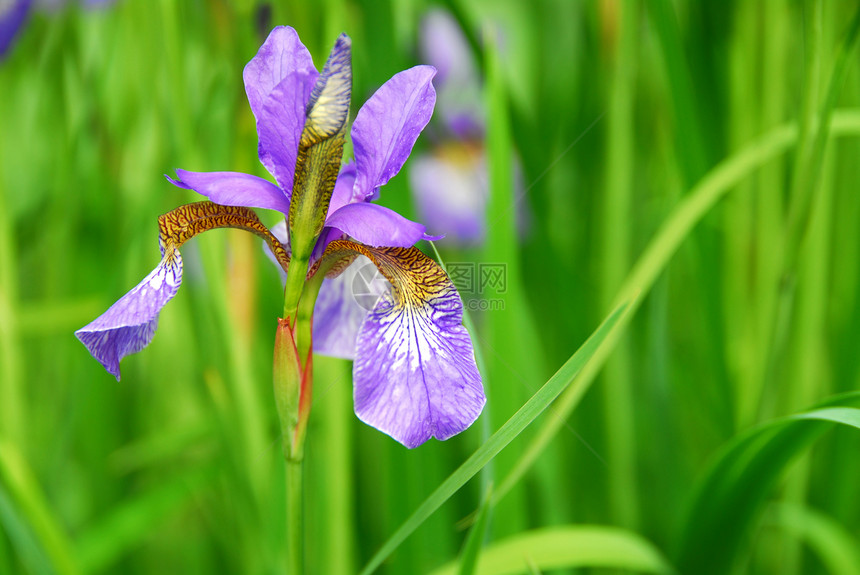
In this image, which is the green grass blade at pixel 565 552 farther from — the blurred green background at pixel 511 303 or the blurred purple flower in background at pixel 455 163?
the blurred purple flower in background at pixel 455 163

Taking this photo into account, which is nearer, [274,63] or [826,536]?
[274,63]

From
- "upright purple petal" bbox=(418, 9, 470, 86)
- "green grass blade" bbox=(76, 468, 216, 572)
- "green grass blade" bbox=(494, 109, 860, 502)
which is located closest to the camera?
"green grass blade" bbox=(494, 109, 860, 502)

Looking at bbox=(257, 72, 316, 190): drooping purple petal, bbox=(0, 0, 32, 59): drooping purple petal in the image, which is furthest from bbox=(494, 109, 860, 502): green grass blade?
bbox=(0, 0, 32, 59): drooping purple petal

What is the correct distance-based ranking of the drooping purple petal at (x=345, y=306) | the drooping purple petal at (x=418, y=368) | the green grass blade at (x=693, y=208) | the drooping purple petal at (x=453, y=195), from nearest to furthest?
the drooping purple petal at (x=418, y=368) → the drooping purple petal at (x=345, y=306) → the green grass blade at (x=693, y=208) → the drooping purple petal at (x=453, y=195)

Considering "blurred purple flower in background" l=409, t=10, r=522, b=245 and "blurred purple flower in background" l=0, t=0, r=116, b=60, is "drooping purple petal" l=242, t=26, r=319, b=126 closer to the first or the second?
"blurred purple flower in background" l=0, t=0, r=116, b=60

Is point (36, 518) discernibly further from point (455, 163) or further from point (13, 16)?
point (455, 163)

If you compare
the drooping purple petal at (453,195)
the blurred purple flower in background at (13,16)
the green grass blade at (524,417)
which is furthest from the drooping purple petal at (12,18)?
the green grass blade at (524,417)

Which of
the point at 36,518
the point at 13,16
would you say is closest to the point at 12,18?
the point at 13,16

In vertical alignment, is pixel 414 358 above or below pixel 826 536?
above
